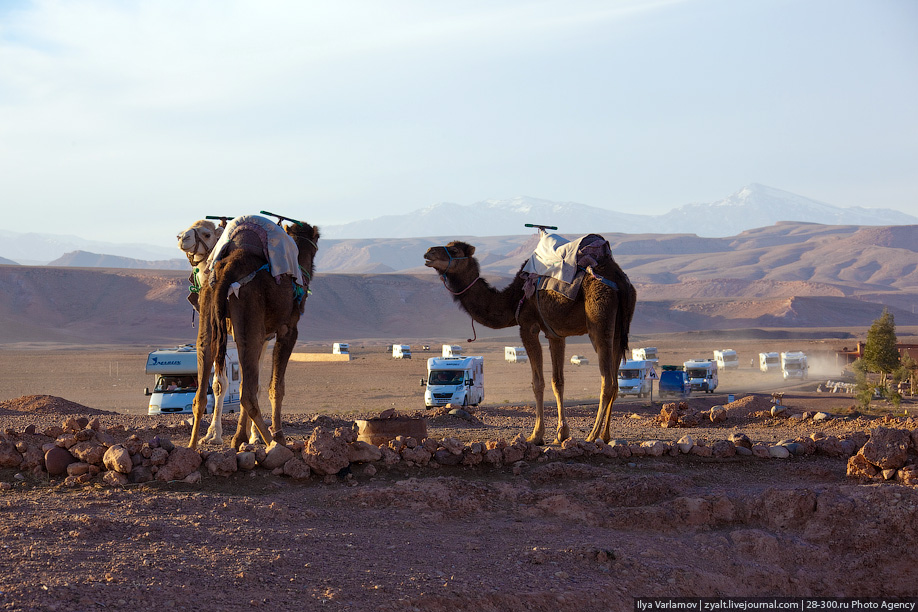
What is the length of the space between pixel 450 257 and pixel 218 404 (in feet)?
13.9

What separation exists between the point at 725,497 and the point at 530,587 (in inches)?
140

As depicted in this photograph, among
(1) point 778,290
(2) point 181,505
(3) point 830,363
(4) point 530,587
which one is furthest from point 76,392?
(1) point 778,290

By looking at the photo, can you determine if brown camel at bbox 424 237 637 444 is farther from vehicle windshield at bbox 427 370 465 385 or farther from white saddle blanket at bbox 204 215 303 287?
vehicle windshield at bbox 427 370 465 385

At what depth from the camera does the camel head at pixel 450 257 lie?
45.8 feet

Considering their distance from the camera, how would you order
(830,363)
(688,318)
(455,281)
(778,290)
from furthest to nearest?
1. (778,290)
2. (688,318)
3. (830,363)
4. (455,281)

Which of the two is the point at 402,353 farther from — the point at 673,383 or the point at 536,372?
the point at 536,372

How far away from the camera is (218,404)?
491 inches

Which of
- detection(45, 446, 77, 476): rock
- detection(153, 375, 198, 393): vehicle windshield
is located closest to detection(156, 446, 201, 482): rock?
detection(45, 446, 77, 476): rock

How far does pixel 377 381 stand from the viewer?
56.1 meters

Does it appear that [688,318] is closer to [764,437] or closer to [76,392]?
[76,392]

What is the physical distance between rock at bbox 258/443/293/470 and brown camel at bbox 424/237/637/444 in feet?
14.1

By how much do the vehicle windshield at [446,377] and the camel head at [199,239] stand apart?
20.2 m

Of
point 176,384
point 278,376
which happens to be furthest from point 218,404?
point 176,384

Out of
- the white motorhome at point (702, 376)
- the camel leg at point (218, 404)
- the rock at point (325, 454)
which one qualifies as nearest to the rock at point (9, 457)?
the camel leg at point (218, 404)
